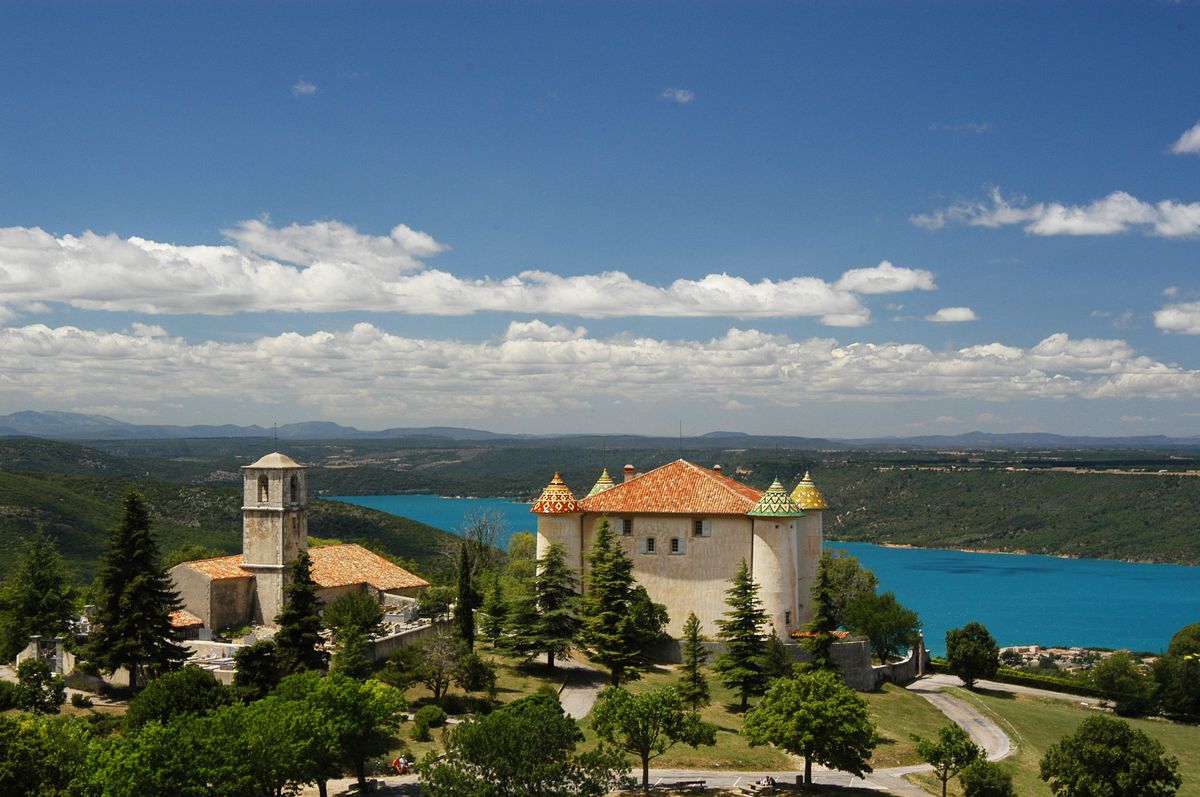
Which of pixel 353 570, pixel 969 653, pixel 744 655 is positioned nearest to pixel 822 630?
pixel 744 655

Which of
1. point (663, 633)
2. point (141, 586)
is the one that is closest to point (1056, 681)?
point (663, 633)

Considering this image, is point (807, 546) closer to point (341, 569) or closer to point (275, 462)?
point (341, 569)

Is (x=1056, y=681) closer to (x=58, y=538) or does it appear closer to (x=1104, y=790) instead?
(x=1104, y=790)

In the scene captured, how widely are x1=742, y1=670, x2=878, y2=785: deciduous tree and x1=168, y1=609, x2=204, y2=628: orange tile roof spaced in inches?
842

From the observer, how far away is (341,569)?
45.1 m

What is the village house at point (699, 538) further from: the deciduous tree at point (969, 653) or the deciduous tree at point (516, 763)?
the deciduous tree at point (516, 763)

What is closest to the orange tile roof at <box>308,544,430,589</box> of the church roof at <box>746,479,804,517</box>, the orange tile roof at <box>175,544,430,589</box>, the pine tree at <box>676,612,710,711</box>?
the orange tile roof at <box>175,544,430,589</box>

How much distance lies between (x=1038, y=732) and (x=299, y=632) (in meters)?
30.5

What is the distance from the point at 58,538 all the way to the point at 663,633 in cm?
6254

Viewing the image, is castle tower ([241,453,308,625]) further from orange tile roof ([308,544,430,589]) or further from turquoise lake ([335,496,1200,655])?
turquoise lake ([335,496,1200,655])

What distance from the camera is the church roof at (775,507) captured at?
45875 millimetres

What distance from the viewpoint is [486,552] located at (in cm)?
6397

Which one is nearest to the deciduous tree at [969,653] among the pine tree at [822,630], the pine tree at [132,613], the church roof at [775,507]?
the church roof at [775,507]

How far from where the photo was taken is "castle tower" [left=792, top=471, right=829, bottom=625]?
47.9m
